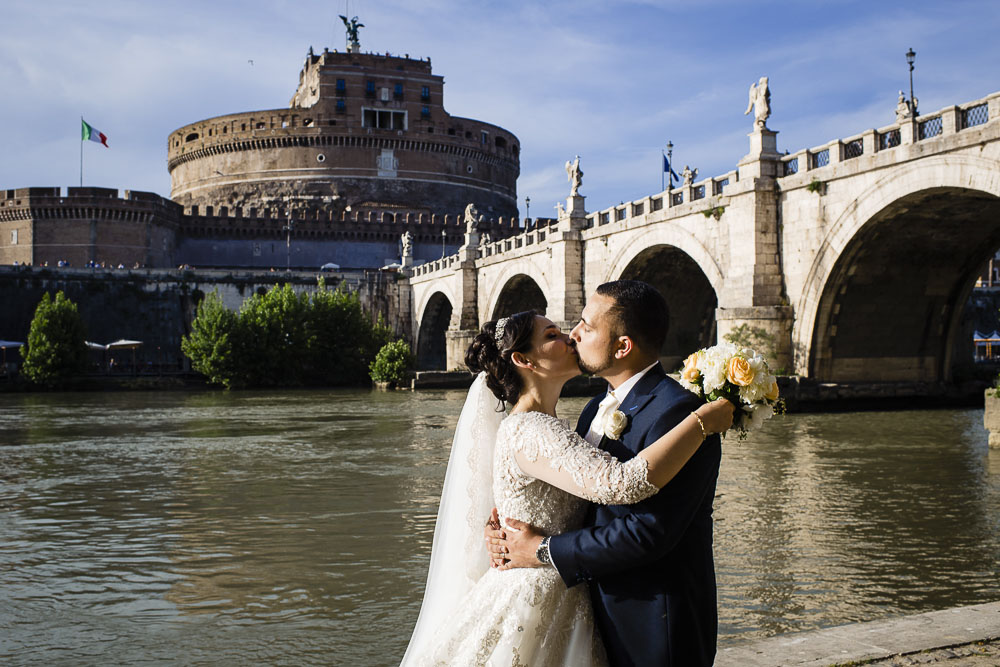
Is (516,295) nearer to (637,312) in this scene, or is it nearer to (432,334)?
(432,334)

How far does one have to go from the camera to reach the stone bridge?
61.6 feet

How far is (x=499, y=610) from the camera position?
3.02 m

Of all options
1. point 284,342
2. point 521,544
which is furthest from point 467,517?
point 284,342

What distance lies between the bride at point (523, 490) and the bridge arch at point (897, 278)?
1716cm

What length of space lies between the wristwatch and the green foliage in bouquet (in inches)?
1553

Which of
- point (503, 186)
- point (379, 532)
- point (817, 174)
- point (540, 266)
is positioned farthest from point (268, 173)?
point (379, 532)

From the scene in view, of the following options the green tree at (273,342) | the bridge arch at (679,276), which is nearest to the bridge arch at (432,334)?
the green tree at (273,342)

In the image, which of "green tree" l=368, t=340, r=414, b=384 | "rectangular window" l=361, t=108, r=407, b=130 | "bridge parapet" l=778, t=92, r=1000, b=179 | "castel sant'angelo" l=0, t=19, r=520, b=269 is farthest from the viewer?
"rectangular window" l=361, t=108, r=407, b=130

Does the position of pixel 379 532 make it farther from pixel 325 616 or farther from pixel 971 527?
pixel 971 527

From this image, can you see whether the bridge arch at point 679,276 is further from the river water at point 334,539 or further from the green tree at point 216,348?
the green tree at point 216,348

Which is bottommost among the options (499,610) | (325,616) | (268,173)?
(325,616)

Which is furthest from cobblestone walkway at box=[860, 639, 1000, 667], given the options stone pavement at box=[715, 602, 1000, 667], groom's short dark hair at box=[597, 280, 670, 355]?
groom's short dark hair at box=[597, 280, 670, 355]

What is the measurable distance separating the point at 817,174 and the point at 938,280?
4.79 metres

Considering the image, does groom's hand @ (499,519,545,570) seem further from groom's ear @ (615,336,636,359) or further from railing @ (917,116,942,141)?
railing @ (917,116,942,141)
